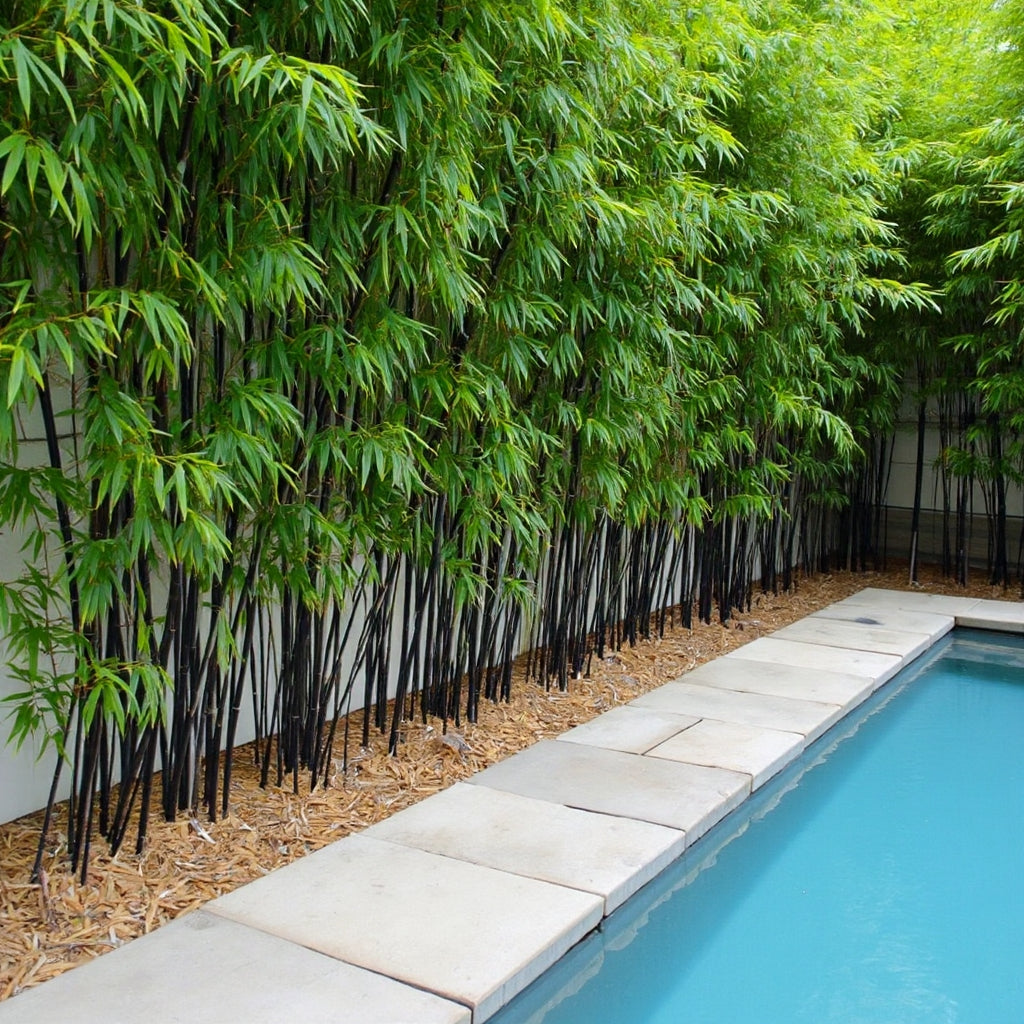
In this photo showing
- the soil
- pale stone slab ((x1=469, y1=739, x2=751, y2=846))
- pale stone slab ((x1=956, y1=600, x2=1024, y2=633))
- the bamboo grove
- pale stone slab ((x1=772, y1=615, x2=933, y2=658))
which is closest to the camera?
the bamboo grove

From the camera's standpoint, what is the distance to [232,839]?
2553 millimetres

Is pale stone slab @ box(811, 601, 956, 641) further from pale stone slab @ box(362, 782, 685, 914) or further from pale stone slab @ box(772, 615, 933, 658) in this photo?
pale stone slab @ box(362, 782, 685, 914)

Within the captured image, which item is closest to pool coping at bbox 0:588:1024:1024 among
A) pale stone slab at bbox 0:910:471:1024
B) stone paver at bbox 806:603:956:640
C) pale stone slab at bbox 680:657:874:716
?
pale stone slab at bbox 0:910:471:1024

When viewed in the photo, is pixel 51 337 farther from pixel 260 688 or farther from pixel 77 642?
pixel 260 688

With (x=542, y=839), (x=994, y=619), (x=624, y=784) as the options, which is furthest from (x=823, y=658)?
(x=542, y=839)

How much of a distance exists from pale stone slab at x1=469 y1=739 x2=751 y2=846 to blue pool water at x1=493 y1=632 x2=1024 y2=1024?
0.10 metres

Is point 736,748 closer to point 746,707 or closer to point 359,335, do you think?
point 746,707

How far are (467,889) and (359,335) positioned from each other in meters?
1.32

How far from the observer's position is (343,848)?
2.52 meters

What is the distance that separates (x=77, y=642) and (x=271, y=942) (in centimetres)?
72

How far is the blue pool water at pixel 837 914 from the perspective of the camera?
7.27 feet

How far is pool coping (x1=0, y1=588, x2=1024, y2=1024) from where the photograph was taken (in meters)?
1.86

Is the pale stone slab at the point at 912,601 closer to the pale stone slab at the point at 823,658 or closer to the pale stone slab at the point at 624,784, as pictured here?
the pale stone slab at the point at 823,658

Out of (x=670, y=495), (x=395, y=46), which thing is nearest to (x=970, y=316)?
(x=670, y=495)
